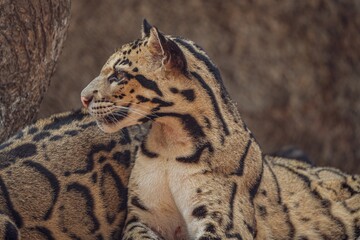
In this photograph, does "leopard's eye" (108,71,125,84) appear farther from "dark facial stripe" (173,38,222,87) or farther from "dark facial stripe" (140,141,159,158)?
"dark facial stripe" (140,141,159,158)

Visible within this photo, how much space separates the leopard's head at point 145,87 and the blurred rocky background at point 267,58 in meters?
5.99

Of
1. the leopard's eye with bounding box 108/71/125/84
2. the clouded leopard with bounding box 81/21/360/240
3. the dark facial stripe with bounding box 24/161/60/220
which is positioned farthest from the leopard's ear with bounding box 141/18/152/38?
the dark facial stripe with bounding box 24/161/60/220

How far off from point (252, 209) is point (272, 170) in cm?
95

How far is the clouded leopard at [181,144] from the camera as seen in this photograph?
7.29 meters

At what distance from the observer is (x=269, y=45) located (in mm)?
13312

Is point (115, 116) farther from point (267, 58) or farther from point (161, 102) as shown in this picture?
point (267, 58)

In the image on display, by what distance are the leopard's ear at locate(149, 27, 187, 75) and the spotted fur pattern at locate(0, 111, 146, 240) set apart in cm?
123

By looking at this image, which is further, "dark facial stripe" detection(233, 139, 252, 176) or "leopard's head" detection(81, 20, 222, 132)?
"dark facial stripe" detection(233, 139, 252, 176)

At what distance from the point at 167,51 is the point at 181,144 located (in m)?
0.76

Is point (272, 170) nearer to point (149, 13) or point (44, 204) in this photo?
point (44, 204)

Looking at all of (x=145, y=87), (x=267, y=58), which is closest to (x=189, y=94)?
(x=145, y=87)

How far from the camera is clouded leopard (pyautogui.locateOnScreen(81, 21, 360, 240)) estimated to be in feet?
23.9

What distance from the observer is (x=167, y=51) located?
23.7ft

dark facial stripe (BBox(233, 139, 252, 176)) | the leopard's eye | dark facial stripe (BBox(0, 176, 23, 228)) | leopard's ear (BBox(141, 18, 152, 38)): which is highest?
leopard's ear (BBox(141, 18, 152, 38))
